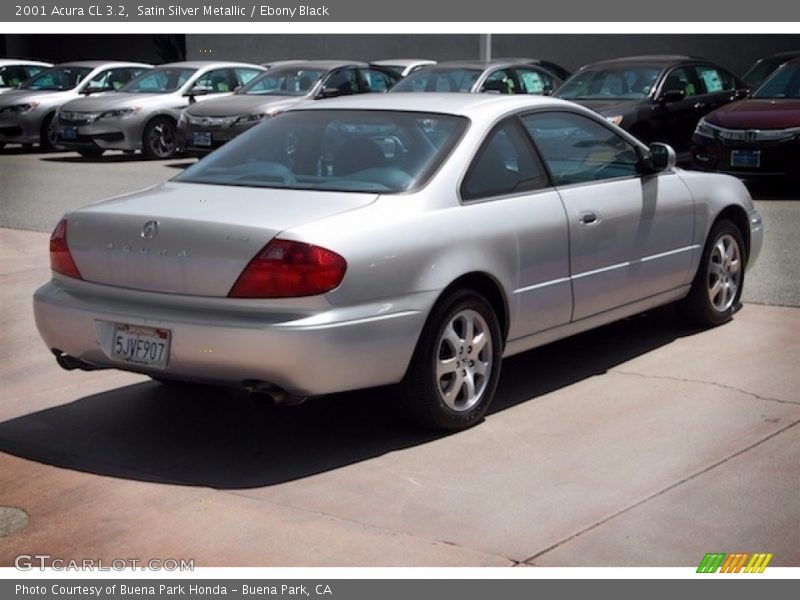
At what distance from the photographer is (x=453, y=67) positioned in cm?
1881

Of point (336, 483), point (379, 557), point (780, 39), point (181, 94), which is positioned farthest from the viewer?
point (780, 39)

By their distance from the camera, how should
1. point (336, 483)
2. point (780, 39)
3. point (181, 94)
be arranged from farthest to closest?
point (780, 39)
point (181, 94)
point (336, 483)

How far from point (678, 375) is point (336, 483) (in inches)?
91.1

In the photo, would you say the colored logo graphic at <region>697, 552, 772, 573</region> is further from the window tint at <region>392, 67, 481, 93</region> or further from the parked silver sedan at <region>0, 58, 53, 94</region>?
the parked silver sedan at <region>0, 58, 53, 94</region>

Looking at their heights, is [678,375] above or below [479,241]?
below

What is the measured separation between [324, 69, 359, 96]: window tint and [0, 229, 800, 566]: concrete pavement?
12826 millimetres

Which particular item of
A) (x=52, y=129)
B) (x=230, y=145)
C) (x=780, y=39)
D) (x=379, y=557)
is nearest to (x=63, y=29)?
(x=52, y=129)

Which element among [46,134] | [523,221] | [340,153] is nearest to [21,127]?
[46,134]

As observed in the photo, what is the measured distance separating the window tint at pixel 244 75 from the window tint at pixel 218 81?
0.07 metres

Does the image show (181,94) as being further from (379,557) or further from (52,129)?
(379,557)
